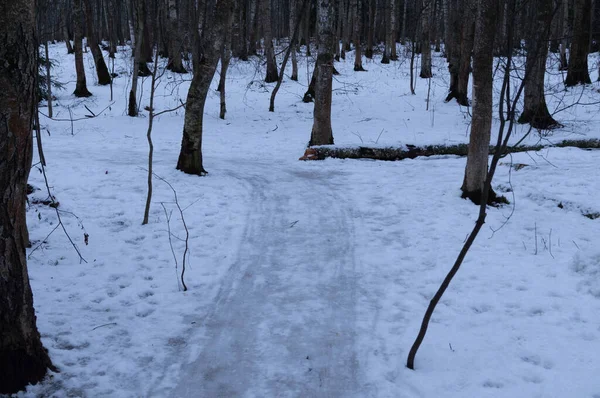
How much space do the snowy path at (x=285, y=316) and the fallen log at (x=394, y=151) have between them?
4043mm

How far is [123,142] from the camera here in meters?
13.9

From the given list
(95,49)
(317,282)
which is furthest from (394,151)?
(95,49)

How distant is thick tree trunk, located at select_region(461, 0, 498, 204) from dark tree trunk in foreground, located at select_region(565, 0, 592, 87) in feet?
40.2

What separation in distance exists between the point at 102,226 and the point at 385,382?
461 cm

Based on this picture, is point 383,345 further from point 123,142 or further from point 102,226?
point 123,142

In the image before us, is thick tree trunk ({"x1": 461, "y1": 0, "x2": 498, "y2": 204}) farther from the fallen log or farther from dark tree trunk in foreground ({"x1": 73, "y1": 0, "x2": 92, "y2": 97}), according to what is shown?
dark tree trunk in foreground ({"x1": 73, "y1": 0, "x2": 92, "y2": 97})

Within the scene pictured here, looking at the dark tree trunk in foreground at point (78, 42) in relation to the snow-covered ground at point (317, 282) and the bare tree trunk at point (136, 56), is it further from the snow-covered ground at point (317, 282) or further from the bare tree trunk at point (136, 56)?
the snow-covered ground at point (317, 282)

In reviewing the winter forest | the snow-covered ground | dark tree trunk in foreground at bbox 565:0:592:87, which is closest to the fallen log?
the winter forest

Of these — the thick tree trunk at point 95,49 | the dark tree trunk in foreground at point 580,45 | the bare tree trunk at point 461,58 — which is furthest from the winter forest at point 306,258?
the thick tree trunk at point 95,49

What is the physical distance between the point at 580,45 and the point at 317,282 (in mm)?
17548

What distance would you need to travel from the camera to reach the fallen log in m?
11.3

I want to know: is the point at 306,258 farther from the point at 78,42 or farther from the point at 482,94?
the point at 78,42

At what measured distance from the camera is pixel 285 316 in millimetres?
4508

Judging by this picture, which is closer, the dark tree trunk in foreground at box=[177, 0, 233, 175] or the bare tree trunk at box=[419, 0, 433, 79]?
the dark tree trunk in foreground at box=[177, 0, 233, 175]
